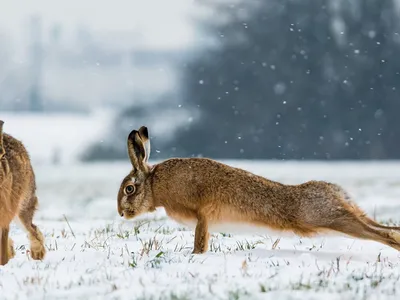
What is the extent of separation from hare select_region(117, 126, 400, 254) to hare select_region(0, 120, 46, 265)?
0.76m

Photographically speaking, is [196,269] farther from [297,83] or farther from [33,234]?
[297,83]

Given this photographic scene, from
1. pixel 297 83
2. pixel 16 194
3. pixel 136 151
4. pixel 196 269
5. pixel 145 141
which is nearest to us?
pixel 196 269

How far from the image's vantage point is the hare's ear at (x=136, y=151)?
6566mm

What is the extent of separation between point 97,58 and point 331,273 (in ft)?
123

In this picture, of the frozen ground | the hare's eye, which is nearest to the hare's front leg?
the frozen ground

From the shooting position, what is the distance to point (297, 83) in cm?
3612

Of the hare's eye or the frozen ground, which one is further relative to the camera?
the hare's eye

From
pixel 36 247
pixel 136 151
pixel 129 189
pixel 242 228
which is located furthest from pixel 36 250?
pixel 242 228

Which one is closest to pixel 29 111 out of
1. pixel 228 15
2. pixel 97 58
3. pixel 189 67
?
pixel 97 58

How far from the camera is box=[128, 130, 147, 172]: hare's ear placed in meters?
6.57

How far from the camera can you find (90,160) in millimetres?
35250

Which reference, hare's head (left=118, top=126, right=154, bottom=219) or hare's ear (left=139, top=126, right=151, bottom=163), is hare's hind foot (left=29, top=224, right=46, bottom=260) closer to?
hare's head (left=118, top=126, right=154, bottom=219)

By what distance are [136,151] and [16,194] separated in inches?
41.9

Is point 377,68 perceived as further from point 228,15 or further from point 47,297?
point 47,297
